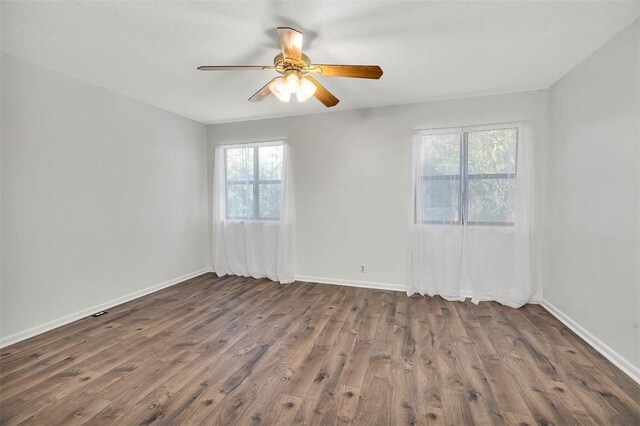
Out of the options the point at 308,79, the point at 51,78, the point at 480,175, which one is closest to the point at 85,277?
the point at 51,78

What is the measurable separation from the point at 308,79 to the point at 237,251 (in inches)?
127

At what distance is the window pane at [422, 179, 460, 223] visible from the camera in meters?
3.43

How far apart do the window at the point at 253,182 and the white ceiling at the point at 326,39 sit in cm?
131

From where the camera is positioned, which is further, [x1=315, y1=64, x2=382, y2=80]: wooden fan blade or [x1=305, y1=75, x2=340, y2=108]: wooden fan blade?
[x1=305, y1=75, x2=340, y2=108]: wooden fan blade

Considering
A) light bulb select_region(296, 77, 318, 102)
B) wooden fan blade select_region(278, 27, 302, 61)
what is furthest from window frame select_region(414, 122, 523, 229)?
wooden fan blade select_region(278, 27, 302, 61)

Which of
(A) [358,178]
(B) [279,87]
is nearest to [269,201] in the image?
(A) [358,178]

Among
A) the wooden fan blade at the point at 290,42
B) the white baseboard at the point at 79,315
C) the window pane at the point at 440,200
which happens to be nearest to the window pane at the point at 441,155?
the window pane at the point at 440,200

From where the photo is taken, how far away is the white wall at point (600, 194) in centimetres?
197

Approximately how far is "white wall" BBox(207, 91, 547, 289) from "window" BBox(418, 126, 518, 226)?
19 centimetres

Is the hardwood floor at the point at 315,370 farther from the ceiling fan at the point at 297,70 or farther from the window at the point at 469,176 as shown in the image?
the ceiling fan at the point at 297,70

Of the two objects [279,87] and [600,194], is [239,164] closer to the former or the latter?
[279,87]

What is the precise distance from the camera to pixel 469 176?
3.39 m

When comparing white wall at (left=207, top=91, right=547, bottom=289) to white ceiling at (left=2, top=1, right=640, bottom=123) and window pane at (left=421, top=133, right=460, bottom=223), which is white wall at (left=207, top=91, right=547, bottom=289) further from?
white ceiling at (left=2, top=1, right=640, bottom=123)

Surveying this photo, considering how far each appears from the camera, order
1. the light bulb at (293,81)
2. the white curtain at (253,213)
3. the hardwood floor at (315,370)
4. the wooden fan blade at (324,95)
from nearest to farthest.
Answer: the hardwood floor at (315,370), the light bulb at (293,81), the wooden fan blade at (324,95), the white curtain at (253,213)
